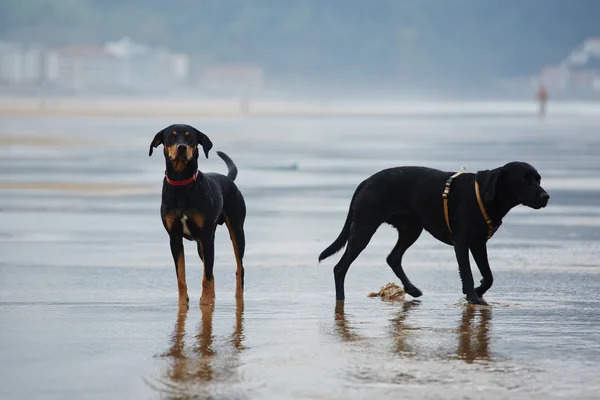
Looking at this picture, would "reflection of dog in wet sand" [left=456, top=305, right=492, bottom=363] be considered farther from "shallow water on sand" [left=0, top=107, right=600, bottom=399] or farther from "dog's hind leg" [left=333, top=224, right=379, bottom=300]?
"dog's hind leg" [left=333, top=224, right=379, bottom=300]

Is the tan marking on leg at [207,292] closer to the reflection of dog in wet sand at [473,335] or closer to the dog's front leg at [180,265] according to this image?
the dog's front leg at [180,265]

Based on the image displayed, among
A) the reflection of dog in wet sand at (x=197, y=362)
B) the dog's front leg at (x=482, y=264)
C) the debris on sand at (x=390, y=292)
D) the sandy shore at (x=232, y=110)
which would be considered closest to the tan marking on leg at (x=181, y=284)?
the reflection of dog in wet sand at (x=197, y=362)

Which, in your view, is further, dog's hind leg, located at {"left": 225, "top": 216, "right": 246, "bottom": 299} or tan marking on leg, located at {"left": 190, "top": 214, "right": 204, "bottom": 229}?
dog's hind leg, located at {"left": 225, "top": 216, "right": 246, "bottom": 299}

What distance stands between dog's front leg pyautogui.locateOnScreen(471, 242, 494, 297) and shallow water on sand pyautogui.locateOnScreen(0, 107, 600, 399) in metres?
0.15

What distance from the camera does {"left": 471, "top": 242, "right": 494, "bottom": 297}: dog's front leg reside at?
33.1 feet

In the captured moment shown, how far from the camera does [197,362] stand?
Result: 7.74m

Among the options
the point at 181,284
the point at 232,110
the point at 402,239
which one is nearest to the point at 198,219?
the point at 181,284

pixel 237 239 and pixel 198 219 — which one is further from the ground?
pixel 198 219

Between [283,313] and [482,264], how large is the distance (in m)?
1.51

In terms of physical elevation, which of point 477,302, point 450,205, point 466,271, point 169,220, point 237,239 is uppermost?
point 450,205

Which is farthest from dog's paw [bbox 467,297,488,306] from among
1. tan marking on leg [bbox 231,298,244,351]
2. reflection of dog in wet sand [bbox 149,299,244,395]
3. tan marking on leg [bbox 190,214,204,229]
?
tan marking on leg [bbox 190,214,204,229]

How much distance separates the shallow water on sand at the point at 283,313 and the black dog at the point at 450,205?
0.33 meters

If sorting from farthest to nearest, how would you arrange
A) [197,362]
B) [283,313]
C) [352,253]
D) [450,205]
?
[352,253] → [450,205] → [283,313] → [197,362]

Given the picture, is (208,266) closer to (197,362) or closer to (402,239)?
(402,239)
